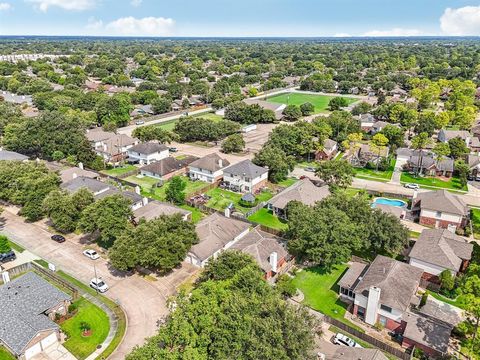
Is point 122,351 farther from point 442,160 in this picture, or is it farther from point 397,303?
point 442,160

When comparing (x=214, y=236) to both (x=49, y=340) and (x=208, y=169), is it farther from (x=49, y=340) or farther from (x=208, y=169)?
(x=208, y=169)

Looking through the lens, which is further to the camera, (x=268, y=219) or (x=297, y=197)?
(x=297, y=197)

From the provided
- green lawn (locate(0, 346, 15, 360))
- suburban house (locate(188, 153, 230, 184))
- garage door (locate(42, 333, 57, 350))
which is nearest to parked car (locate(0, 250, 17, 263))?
green lawn (locate(0, 346, 15, 360))

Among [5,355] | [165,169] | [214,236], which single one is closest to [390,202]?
[214,236]

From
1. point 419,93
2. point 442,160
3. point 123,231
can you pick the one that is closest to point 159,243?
point 123,231

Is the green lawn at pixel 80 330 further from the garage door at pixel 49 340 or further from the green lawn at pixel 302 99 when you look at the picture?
the green lawn at pixel 302 99

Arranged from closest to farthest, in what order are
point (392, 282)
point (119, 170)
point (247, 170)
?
point (392, 282), point (247, 170), point (119, 170)

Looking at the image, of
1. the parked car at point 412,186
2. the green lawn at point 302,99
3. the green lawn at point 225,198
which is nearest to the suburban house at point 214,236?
the green lawn at point 225,198
